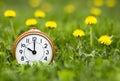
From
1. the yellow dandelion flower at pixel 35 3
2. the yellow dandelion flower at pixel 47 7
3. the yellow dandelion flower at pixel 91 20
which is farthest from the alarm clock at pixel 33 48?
the yellow dandelion flower at pixel 35 3

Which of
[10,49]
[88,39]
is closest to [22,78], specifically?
[10,49]

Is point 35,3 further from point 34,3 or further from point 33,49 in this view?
point 33,49

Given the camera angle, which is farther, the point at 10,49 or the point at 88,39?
the point at 88,39

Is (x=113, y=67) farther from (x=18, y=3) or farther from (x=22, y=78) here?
(x=18, y=3)

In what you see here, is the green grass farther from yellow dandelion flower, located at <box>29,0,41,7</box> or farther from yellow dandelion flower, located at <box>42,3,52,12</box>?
yellow dandelion flower, located at <box>29,0,41,7</box>

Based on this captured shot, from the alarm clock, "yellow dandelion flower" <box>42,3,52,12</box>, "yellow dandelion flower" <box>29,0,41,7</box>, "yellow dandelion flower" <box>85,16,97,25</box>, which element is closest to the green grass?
the alarm clock

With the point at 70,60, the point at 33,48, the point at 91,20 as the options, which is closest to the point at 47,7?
the point at 91,20

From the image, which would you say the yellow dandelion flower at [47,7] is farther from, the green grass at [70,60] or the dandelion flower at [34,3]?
the green grass at [70,60]
